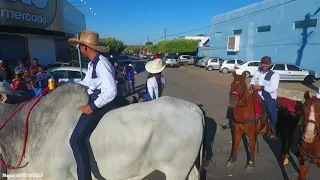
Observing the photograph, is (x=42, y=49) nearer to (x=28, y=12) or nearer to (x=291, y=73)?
(x=28, y=12)

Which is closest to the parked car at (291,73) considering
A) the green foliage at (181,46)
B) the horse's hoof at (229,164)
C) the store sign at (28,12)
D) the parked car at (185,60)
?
the horse's hoof at (229,164)

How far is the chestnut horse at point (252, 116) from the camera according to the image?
461 cm

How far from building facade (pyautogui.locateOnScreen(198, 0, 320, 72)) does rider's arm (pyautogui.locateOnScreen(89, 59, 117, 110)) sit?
21.2 m

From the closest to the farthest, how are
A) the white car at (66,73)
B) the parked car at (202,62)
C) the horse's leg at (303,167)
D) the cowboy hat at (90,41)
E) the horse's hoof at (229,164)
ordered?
the cowboy hat at (90,41) < the horse's leg at (303,167) < the horse's hoof at (229,164) < the white car at (66,73) < the parked car at (202,62)

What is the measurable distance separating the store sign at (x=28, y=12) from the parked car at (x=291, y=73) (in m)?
17.4

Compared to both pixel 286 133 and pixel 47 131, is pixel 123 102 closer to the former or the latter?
pixel 47 131

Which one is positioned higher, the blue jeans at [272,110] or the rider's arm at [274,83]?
the rider's arm at [274,83]

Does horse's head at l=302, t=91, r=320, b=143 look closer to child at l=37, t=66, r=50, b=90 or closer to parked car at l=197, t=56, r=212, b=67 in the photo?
child at l=37, t=66, r=50, b=90

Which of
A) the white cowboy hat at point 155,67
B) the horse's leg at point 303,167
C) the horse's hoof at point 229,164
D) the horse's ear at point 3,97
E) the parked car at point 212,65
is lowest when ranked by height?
the horse's hoof at point 229,164

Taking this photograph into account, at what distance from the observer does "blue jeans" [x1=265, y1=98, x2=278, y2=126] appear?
16.7 feet

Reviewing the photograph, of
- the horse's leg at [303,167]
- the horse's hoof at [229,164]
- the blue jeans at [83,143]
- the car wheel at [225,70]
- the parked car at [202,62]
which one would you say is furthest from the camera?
the parked car at [202,62]

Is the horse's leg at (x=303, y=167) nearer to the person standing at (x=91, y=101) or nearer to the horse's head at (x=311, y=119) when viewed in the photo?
the horse's head at (x=311, y=119)

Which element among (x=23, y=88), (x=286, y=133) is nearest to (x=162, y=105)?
(x=286, y=133)

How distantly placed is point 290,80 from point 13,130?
826 inches
